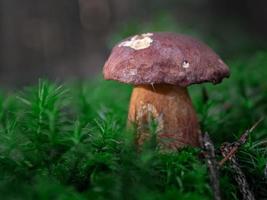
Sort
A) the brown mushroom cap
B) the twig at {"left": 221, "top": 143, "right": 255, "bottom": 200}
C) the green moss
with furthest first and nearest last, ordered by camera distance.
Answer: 1. the brown mushroom cap
2. the twig at {"left": 221, "top": 143, "right": 255, "bottom": 200}
3. the green moss

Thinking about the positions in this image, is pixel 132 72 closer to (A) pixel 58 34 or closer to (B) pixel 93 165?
(B) pixel 93 165

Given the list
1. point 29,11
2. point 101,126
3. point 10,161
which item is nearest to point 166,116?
point 101,126

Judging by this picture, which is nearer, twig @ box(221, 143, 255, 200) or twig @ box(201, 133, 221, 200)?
twig @ box(201, 133, 221, 200)

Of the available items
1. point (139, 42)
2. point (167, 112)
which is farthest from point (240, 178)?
point (139, 42)

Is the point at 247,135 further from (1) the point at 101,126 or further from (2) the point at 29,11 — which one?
(2) the point at 29,11

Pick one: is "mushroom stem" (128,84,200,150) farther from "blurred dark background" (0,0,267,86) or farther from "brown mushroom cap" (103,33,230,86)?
"blurred dark background" (0,0,267,86)

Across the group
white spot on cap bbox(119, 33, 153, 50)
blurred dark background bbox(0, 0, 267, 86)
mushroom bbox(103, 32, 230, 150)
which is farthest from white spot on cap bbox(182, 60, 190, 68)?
blurred dark background bbox(0, 0, 267, 86)

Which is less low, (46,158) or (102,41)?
(102,41)

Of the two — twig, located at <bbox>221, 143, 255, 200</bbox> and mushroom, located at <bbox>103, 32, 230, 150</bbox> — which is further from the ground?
mushroom, located at <bbox>103, 32, 230, 150</bbox>
